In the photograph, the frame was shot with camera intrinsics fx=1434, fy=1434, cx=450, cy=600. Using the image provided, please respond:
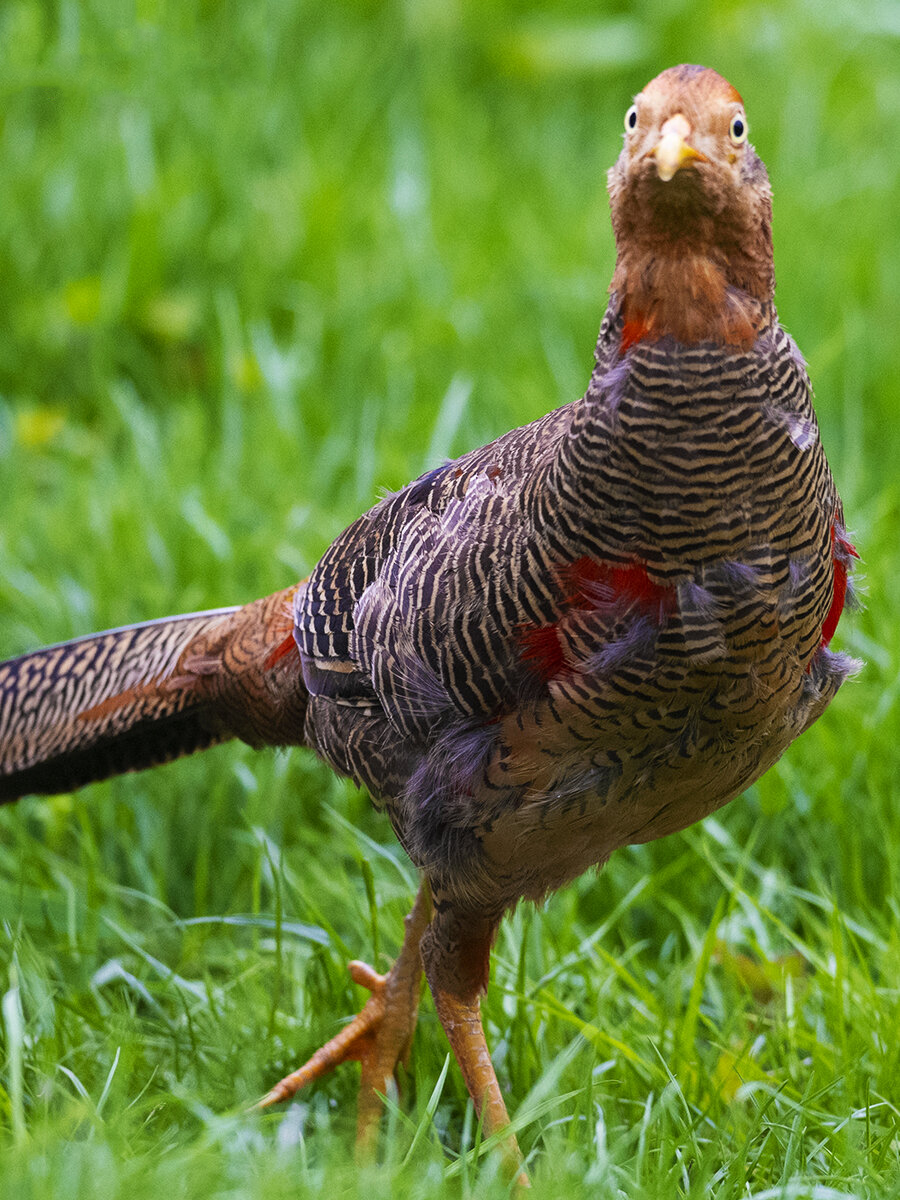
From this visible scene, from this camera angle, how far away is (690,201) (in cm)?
187

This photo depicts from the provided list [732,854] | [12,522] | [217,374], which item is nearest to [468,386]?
[217,374]

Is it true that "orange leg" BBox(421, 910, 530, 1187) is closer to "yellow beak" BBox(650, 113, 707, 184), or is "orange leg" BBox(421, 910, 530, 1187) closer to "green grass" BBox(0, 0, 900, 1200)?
"green grass" BBox(0, 0, 900, 1200)

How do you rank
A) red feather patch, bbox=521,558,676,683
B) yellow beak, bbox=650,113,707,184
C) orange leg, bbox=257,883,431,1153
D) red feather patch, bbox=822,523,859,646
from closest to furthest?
yellow beak, bbox=650,113,707,184, red feather patch, bbox=521,558,676,683, red feather patch, bbox=822,523,859,646, orange leg, bbox=257,883,431,1153

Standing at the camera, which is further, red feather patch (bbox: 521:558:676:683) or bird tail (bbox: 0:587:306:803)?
bird tail (bbox: 0:587:306:803)

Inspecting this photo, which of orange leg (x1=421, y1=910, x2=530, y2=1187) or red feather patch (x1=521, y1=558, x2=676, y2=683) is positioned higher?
red feather patch (x1=521, y1=558, x2=676, y2=683)

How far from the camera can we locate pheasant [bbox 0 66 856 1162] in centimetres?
195

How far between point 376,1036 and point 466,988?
368 millimetres

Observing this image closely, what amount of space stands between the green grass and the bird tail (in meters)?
0.24

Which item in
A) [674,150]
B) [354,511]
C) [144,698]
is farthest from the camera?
[354,511]

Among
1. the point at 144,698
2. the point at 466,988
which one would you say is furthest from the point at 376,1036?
the point at 144,698

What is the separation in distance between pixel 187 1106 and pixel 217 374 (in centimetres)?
282

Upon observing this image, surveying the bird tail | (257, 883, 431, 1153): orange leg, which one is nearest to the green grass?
(257, 883, 431, 1153): orange leg

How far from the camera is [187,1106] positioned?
7.88 ft

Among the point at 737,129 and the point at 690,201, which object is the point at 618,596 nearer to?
the point at 690,201
